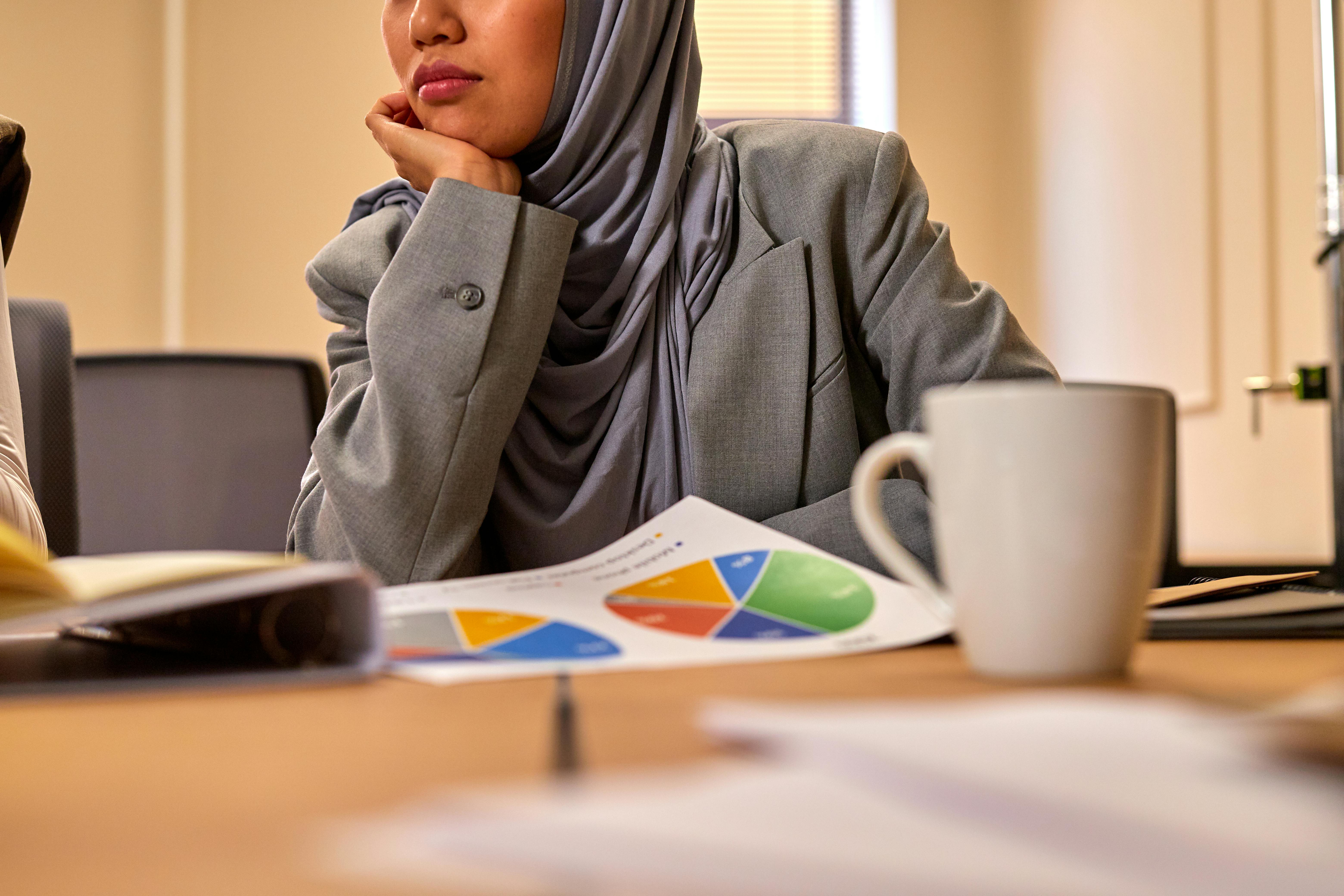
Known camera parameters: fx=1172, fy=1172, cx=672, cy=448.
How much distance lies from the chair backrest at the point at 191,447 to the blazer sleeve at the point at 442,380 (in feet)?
4.04

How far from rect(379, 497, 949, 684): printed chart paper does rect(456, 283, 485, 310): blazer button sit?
12.7 inches

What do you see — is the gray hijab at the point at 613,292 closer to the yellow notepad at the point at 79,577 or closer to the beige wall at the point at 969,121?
the yellow notepad at the point at 79,577

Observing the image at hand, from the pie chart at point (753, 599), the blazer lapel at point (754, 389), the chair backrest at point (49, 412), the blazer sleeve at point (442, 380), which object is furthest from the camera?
the chair backrest at point (49, 412)

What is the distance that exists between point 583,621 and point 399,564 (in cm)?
43

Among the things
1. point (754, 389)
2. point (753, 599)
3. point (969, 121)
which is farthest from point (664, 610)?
point (969, 121)

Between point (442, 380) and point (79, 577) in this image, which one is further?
point (442, 380)

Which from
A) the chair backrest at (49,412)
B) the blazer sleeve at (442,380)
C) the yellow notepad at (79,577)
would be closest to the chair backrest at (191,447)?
the chair backrest at (49,412)

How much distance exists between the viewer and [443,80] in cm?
110

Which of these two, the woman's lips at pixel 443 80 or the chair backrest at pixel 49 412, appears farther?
the chair backrest at pixel 49 412

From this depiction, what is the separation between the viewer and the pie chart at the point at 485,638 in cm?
43

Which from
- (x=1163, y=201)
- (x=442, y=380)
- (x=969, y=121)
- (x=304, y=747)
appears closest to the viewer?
(x=304, y=747)

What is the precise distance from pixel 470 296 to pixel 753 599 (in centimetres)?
44

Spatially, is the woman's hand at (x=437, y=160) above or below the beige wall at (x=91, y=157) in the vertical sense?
below

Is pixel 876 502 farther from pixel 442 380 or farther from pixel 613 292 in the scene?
pixel 613 292
